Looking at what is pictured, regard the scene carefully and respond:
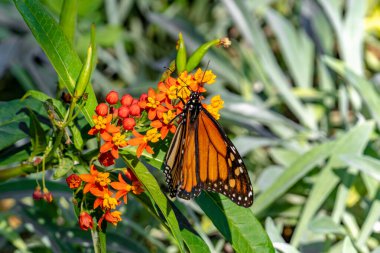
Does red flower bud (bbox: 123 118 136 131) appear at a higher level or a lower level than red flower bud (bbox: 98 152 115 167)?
higher

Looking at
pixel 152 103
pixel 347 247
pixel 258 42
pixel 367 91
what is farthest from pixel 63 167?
pixel 258 42

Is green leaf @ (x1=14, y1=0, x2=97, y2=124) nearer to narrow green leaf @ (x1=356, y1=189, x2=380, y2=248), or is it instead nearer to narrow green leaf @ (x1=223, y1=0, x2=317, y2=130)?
narrow green leaf @ (x1=356, y1=189, x2=380, y2=248)

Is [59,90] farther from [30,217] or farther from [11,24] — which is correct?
[11,24]

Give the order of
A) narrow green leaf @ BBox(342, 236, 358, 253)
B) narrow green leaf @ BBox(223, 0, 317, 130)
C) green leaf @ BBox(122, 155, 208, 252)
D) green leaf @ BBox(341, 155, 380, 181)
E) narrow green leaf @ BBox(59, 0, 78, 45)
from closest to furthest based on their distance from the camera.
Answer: green leaf @ BBox(122, 155, 208, 252) < narrow green leaf @ BBox(59, 0, 78, 45) < narrow green leaf @ BBox(342, 236, 358, 253) < green leaf @ BBox(341, 155, 380, 181) < narrow green leaf @ BBox(223, 0, 317, 130)

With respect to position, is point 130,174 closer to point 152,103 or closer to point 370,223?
point 152,103

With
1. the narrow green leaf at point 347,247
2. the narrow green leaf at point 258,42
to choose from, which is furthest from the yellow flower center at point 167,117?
the narrow green leaf at point 258,42

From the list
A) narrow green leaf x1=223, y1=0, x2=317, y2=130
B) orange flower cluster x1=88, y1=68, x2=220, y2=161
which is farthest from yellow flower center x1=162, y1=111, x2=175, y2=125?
narrow green leaf x1=223, y1=0, x2=317, y2=130
